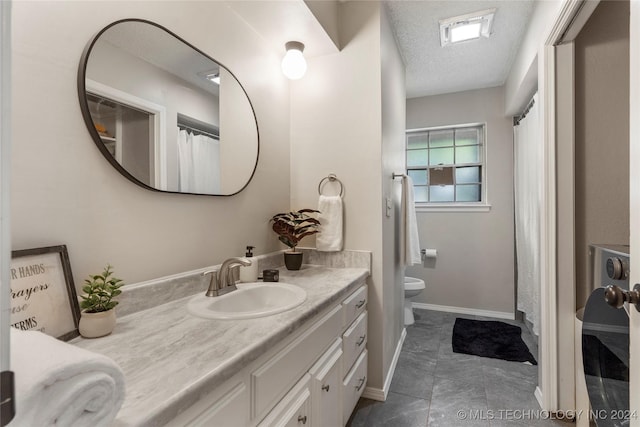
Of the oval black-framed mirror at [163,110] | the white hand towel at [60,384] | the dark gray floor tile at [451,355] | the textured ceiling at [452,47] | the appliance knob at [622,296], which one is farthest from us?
the dark gray floor tile at [451,355]

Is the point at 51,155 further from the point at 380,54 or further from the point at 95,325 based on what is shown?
the point at 380,54

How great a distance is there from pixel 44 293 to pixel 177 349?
38 centimetres

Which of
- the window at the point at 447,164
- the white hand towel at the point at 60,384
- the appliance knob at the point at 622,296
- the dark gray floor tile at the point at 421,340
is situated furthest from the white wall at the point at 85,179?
the window at the point at 447,164

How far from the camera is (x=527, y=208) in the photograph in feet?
8.89

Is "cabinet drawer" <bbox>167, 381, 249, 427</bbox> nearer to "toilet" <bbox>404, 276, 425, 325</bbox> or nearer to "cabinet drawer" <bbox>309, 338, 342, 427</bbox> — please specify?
"cabinet drawer" <bbox>309, 338, 342, 427</bbox>

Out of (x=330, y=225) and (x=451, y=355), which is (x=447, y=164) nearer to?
(x=451, y=355)

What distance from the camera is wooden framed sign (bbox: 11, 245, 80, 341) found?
74cm

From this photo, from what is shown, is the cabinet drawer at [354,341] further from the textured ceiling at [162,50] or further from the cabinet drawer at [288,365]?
the textured ceiling at [162,50]

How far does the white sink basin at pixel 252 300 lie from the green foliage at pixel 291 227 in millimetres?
463

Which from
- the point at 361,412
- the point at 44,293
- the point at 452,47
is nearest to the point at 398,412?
the point at 361,412

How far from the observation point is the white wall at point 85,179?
2.68 ft

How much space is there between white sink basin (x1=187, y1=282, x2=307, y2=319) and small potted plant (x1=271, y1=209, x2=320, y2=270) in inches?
15.7

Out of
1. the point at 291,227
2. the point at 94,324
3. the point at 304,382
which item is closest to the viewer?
the point at 94,324

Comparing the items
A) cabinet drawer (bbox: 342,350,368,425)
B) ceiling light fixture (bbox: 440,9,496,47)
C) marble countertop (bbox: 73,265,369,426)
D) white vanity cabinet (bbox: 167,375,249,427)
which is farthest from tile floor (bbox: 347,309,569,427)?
ceiling light fixture (bbox: 440,9,496,47)
